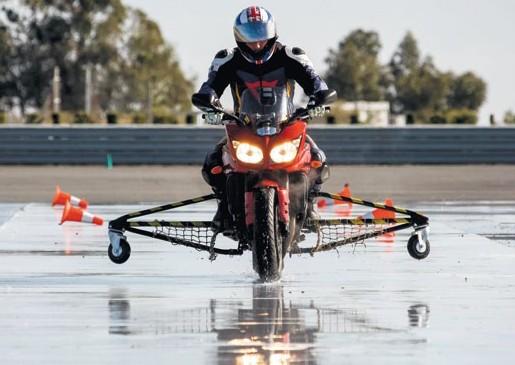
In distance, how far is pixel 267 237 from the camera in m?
13.8

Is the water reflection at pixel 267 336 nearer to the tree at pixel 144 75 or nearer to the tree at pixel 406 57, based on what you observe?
the tree at pixel 144 75

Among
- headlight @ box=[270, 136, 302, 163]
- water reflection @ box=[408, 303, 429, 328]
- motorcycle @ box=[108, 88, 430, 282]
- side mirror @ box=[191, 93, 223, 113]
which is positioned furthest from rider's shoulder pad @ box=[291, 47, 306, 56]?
water reflection @ box=[408, 303, 429, 328]

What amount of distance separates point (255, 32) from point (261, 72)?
31cm

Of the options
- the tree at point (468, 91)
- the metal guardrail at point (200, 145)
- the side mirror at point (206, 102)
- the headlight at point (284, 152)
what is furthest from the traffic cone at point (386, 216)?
the tree at point (468, 91)

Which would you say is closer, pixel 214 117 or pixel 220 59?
pixel 214 117

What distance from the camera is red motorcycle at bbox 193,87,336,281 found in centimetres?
1388

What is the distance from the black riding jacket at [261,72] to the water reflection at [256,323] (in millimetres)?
2192

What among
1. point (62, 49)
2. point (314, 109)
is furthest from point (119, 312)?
point (62, 49)

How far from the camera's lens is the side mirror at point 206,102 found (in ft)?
48.4

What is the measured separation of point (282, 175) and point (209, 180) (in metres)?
0.88

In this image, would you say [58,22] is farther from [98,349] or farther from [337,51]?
[98,349]

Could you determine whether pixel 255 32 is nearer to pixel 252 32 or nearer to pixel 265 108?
pixel 252 32

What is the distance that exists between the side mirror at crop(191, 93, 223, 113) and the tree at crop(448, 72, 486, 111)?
154991mm

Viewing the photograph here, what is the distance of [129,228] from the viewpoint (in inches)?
606
